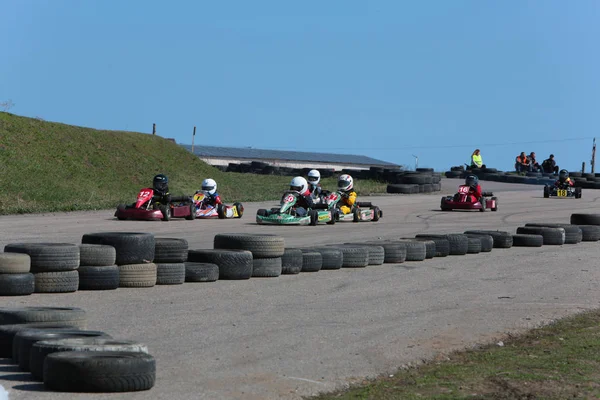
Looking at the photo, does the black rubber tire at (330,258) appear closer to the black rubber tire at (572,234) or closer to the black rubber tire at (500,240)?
the black rubber tire at (500,240)

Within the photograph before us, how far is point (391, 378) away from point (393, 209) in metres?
18.9

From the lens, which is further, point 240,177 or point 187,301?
point 240,177

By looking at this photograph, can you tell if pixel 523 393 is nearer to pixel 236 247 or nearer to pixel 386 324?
pixel 386 324

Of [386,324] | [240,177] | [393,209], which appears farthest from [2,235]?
[240,177]

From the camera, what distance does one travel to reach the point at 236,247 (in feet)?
39.6

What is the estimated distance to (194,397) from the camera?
20.1ft

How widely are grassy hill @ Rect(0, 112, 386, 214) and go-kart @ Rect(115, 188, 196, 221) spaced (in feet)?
8.95

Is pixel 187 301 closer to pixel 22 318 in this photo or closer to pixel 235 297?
pixel 235 297

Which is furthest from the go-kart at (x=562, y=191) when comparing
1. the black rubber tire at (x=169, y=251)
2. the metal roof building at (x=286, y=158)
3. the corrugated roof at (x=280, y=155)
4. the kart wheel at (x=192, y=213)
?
the corrugated roof at (x=280, y=155)

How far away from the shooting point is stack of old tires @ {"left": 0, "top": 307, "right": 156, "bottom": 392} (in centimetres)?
599

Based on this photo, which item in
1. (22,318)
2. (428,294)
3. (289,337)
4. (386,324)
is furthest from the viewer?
(428,294)

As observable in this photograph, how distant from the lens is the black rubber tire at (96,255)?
10.2m

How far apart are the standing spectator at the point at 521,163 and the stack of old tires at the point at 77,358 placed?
40.1 meters

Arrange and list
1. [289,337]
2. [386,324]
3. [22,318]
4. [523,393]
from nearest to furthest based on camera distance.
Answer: [523,393] → [22,318] → [289,337] → [386,324]
